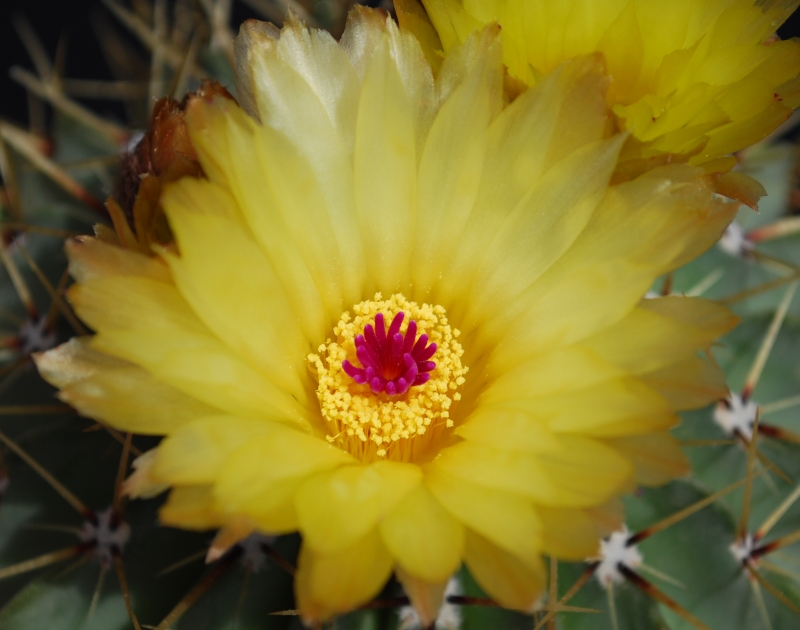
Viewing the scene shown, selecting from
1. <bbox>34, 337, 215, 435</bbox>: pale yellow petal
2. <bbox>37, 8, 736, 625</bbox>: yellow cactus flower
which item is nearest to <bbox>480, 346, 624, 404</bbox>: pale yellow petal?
<bbox>37, 8, 736, 625</bbox>: yellow cactus flower

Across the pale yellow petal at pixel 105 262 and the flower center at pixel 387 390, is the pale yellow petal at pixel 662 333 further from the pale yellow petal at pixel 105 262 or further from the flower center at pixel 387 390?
the pale yellow petal at pixel 105 262

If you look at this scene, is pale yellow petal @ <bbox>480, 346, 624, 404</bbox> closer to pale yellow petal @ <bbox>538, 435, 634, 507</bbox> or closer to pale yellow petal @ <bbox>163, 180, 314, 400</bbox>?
pale yellow petal @ <bbox>538, 435, 634, 507</bbox>

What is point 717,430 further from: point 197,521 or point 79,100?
point 79,100

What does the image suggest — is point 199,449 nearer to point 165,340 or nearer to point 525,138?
point 165,340

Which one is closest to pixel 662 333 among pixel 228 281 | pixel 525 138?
pixel 525 138

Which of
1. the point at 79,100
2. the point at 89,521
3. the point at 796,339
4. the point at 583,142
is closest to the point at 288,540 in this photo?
the point at 89,521

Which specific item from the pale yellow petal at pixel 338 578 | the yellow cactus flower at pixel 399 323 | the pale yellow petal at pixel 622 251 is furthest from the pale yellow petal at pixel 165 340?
the pale yellow petal at pixel 622 251
